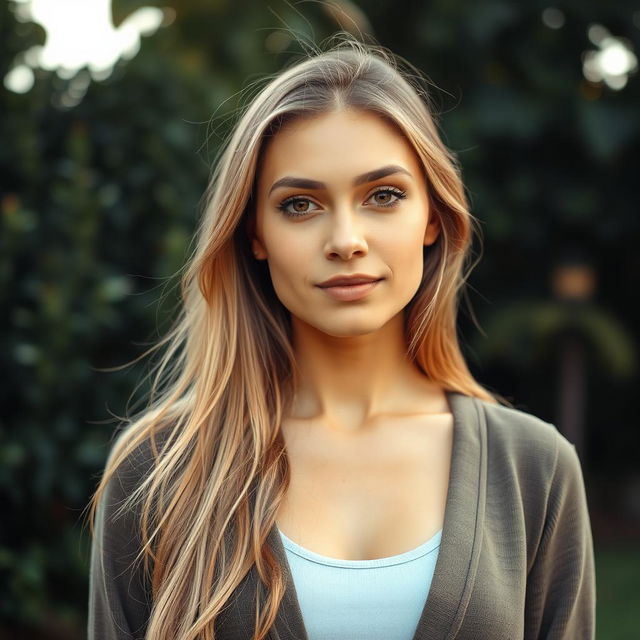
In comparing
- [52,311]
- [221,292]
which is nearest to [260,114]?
[221,292]

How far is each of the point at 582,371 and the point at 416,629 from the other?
627 cm

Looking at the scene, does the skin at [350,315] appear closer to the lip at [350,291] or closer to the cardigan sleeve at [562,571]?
the lip at [350,291]

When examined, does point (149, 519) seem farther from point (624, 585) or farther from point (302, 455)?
point (624, 585)

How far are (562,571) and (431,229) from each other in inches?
34.7

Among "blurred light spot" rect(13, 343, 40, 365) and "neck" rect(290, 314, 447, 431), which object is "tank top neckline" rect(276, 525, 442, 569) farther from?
"blurred light spot" rect(13, 343, 40, 365)

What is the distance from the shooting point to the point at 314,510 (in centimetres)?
204

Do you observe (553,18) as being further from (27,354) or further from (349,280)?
(349,280)

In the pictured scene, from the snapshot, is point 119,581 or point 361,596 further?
point 119,581

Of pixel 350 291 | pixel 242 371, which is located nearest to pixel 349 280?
pixel 350 291

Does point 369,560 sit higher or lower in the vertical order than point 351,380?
lower

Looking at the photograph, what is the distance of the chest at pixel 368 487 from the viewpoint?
200cm

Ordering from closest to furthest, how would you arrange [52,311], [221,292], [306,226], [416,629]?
[416,629], [306,226], [221,292], [52,311]

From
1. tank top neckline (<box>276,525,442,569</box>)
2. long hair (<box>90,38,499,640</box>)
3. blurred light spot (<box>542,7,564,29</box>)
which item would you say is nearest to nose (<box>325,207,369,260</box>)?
long hair (<box>90,38,499,640</box>)

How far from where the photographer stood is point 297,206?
2.04 metres
